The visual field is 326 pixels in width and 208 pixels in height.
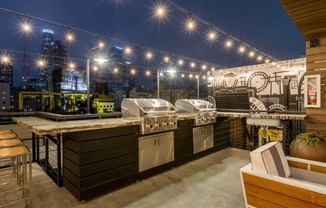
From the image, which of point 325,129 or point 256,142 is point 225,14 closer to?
point 256,142

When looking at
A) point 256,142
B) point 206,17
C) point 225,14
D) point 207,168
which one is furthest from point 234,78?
point 225,14

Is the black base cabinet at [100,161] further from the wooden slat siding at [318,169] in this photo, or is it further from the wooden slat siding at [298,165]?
the wooden slat siding at [318,169]

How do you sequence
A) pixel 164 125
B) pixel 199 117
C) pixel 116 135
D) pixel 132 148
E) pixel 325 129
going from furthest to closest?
pixel 199 117, pixel 325 129, pixel 164 125, pixel 132 148, pixel 116 135

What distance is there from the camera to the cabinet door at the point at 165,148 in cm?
387

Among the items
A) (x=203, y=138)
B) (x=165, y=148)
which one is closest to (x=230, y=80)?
(x=203, y=138)

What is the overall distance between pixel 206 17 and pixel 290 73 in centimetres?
366

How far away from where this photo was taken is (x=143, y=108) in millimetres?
3814

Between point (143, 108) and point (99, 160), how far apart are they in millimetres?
1263

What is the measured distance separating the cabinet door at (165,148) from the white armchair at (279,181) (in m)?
1.95

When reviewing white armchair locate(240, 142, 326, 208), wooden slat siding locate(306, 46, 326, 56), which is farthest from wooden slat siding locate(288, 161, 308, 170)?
wooden slat siding locate(306, 46, 326, 56)

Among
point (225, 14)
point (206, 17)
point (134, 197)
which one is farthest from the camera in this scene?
point (225, 14)

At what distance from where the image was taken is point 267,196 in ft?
6.39

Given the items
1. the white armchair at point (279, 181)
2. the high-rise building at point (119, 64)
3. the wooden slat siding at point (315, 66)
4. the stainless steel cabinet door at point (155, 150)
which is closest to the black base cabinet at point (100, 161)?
the stainless steel cabinet door at point (155, 150)

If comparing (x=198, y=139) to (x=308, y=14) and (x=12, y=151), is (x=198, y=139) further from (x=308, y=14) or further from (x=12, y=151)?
(x=12, y=151)
